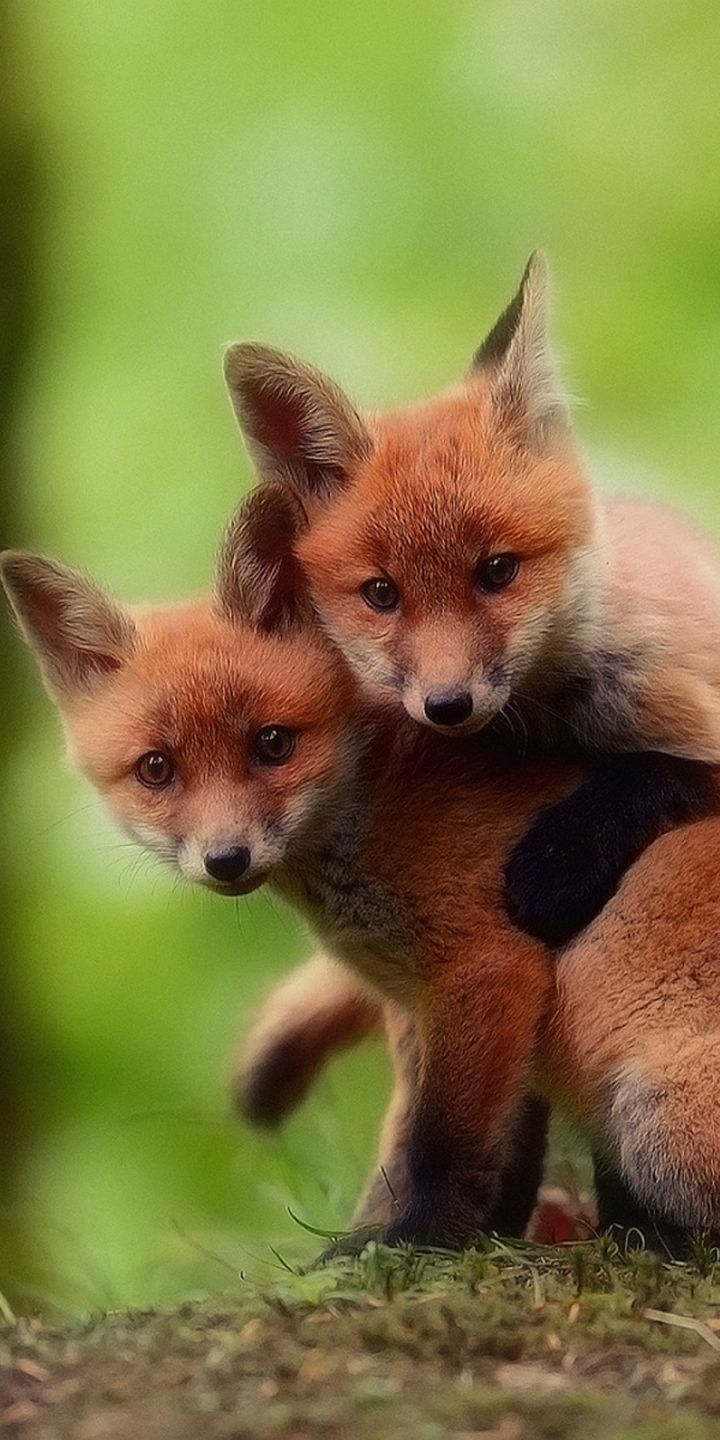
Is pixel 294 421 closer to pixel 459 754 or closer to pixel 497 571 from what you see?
pixel 497 571

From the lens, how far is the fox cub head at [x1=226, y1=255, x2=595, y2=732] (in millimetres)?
2002

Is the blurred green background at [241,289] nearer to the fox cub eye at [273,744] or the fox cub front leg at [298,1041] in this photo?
the fox cub front leg at [298,1041]

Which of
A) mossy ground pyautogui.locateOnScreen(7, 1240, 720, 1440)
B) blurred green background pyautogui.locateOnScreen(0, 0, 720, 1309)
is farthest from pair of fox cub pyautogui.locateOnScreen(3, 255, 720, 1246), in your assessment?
blurred green background pyautogui.locateOnScreen(0, 0, 720, 1309)

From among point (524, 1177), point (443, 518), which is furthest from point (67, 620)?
point (524, 1177)

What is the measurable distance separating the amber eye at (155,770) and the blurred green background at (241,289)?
2.32 ft

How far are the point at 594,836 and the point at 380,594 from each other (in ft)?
1.53

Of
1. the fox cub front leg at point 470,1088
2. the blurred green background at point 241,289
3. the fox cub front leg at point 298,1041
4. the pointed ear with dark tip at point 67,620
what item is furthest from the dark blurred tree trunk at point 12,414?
the fox cub front leg at point 470,1088

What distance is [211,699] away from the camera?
79.5 inches

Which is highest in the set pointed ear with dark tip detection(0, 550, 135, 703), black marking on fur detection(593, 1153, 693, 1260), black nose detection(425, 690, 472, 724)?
pointed ear with dark tip detection(0, 550, 135, 703)

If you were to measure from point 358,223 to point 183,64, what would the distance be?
1.53ft

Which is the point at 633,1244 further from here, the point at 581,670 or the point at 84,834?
the point at 84,834

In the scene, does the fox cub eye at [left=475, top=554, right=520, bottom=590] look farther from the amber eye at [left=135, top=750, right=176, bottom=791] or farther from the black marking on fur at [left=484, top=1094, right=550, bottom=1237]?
the black marking on fur at [left=484, top=1094, right=550, bottom=1237]

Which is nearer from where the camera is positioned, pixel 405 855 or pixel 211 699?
pixel 211 699

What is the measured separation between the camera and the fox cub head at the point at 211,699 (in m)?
2.01
